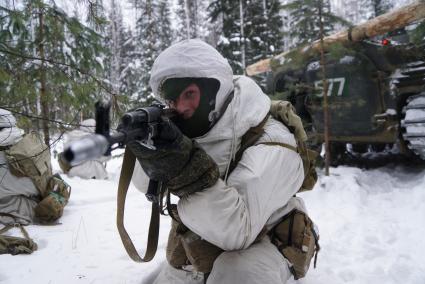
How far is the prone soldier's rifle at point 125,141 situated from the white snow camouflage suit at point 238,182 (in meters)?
0.29

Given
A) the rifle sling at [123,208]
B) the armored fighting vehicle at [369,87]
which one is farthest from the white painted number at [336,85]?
the rifle sling at [123,208]

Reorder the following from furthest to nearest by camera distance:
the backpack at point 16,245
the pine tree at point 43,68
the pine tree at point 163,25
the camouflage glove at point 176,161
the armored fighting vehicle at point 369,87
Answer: the pine tree at point 163,25
the armored fighting vehicle at point 369,87
the backpack at point 16,245
the pine tree at point 43,68
the camouflage glove at point 176,161

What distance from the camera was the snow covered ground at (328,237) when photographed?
9.67 feet

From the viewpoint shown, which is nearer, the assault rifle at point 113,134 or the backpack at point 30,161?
the assault rifle at point 113,134

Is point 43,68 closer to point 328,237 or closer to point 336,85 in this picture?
point 328,237

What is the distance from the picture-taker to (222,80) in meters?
2.08

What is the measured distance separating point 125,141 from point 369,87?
538cm

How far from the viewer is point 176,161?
160 centimetres

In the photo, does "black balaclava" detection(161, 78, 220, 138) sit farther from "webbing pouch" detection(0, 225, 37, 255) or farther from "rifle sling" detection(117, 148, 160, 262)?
"webbing pouch" detection(0, 225, 37, 255)

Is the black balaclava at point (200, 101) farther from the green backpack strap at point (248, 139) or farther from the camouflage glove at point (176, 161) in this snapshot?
the camouflage glove at point (176, 161)

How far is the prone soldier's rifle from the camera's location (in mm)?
1001

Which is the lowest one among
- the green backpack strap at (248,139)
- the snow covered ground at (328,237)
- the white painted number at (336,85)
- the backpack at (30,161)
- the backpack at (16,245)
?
the snow covered ground at (328,237)

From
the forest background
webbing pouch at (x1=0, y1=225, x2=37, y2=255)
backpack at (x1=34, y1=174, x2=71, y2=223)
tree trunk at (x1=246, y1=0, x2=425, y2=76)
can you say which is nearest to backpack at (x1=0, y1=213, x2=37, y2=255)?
webbing pouch at (x1=0, y1=225, x2=37, y2=255)

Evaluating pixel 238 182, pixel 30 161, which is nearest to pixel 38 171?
pixel 30 161
